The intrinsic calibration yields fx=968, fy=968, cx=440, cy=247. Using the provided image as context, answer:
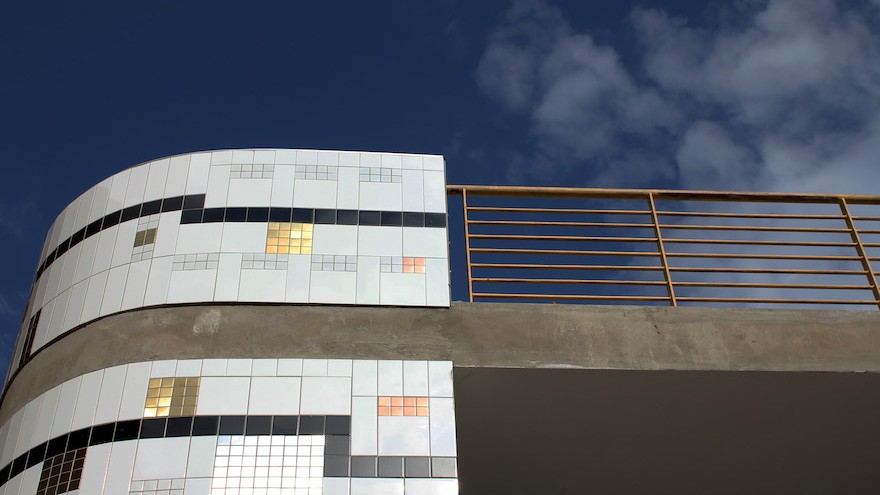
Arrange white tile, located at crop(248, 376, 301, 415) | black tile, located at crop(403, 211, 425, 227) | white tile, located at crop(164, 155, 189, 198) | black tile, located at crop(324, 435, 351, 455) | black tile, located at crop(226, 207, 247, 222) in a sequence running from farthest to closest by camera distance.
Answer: white tile, located at crop(164, 155, 189, 198) → black tile, located at crop(403, 211, 425, 227) → black tile, located at crop(226, 207, 247, 222) → white tile, located at crop(248, 376, 301, 415) → black tile, located at crop(324, 435, 351, 455)

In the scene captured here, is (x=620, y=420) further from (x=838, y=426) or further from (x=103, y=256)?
(x=103, y=256)

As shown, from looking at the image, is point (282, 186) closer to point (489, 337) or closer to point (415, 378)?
point (415, 378)

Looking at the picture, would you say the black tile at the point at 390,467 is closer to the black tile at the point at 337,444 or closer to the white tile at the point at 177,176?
the black tile at the point at 337,444

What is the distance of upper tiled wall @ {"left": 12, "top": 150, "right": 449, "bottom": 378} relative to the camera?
31.9 ft

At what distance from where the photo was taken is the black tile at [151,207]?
1037 centimetres

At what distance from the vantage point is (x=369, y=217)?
10242 millimetres

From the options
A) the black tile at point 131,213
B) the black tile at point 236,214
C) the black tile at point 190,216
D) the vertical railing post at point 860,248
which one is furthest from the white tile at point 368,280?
the vertical railing post at point 860,248

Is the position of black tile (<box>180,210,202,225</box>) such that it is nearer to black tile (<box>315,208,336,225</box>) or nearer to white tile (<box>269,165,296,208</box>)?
white tile (<box>269,165,296,208</box>)

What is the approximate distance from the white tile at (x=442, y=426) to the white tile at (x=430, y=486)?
27cm

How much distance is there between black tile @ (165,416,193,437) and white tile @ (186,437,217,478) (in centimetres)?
12

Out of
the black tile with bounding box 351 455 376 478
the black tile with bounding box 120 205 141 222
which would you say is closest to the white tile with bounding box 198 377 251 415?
the black tile with bounding box 351 455 376 478

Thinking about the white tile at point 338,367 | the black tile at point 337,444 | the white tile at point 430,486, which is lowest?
the white tile at point 430,486

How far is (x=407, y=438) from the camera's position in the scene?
8.69m

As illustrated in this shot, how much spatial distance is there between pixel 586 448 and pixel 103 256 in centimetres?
571
